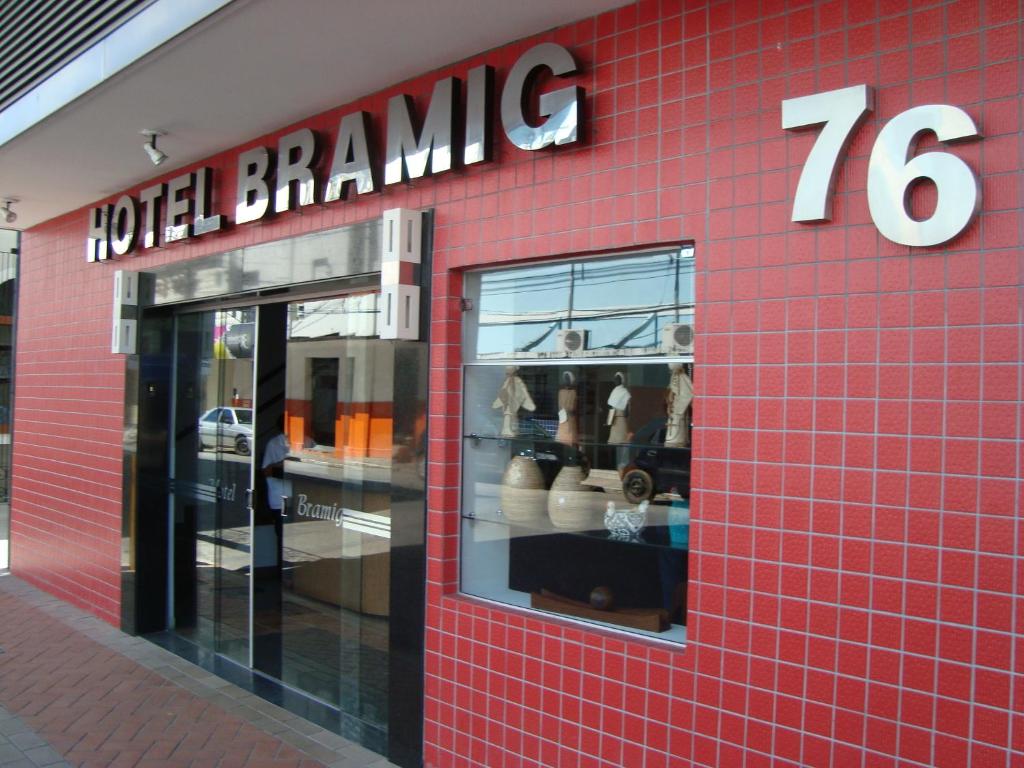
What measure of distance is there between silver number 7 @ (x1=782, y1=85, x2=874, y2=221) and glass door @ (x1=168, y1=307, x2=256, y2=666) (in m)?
4.48

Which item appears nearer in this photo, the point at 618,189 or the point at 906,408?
the point at 906,408

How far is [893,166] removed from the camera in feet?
10.4

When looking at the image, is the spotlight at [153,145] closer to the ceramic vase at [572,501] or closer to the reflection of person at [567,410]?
the reflection of person at [567,410]

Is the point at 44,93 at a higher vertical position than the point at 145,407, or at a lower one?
higher

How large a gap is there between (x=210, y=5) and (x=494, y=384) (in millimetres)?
2309

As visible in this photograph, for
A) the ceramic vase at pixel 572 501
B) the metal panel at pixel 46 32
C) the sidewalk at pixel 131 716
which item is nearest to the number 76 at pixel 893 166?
the ceramic vase at pixel 572 501

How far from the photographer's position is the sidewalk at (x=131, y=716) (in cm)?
506

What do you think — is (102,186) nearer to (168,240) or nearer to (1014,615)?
(168,240)

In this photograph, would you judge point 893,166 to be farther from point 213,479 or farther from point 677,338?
point 213,479

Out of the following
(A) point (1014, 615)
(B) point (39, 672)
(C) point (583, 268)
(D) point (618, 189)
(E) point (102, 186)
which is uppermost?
(E) point (102, 186)

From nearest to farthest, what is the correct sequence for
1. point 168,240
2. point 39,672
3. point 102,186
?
point 39,672
point 168,240
point 102,186

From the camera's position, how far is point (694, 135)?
12.4ft

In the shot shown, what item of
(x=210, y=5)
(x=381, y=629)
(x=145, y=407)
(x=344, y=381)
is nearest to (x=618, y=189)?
(x=210, y=5)

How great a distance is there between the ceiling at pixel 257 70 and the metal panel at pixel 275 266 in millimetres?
810
